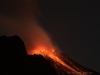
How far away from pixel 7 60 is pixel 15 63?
2497 mm

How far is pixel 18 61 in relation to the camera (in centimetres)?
7219

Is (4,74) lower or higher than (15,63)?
lower

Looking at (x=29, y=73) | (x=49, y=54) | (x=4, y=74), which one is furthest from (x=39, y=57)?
(x=49, y=54)

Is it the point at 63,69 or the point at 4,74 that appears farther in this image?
the point at 63,69

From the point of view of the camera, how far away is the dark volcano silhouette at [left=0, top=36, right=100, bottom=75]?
68375mm

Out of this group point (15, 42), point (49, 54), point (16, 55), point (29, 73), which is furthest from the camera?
point (49, 54)

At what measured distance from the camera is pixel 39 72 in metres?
70.1

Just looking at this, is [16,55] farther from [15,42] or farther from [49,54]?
[49,54]

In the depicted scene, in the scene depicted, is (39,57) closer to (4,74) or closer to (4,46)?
(4,46)

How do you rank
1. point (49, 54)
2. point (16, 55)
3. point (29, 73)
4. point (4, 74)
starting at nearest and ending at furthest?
1. point (4, 74)
2. point (29, 73)
3. point (16, 55)
4. point (49, 54)

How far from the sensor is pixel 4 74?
187 ft

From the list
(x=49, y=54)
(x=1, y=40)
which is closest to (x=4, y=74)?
(x=1, y=40)

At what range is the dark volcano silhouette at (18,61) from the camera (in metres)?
68.4

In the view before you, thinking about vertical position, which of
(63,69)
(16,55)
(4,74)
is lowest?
(4,74)
